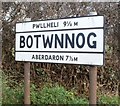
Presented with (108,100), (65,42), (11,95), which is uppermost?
(65,42)

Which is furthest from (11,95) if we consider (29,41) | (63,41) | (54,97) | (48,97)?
(63,41)

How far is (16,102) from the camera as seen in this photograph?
224 inches

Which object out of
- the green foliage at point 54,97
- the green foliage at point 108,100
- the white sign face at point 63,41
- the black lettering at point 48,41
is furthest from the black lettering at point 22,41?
the green foliage at point 108,100

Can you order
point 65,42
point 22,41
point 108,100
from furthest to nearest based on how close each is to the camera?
point 108,100 → point 22,41 → point 65,42

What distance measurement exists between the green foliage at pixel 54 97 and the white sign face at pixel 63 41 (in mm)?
1260

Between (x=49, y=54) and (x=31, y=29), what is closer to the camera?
(x=49, y=54)

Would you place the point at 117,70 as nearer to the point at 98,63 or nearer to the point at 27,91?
the point at 27,91

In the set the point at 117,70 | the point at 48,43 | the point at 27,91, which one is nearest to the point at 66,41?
the point at 48,43

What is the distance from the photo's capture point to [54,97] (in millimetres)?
5773

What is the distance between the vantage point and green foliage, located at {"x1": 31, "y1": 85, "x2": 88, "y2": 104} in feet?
18.7

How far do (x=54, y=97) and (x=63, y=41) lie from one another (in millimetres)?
1958

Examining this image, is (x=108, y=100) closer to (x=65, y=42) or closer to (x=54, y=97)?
(x=54, y=97)

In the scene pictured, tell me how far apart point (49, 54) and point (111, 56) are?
307 cm

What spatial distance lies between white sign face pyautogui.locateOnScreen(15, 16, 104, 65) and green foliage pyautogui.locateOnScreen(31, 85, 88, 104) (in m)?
1.26
